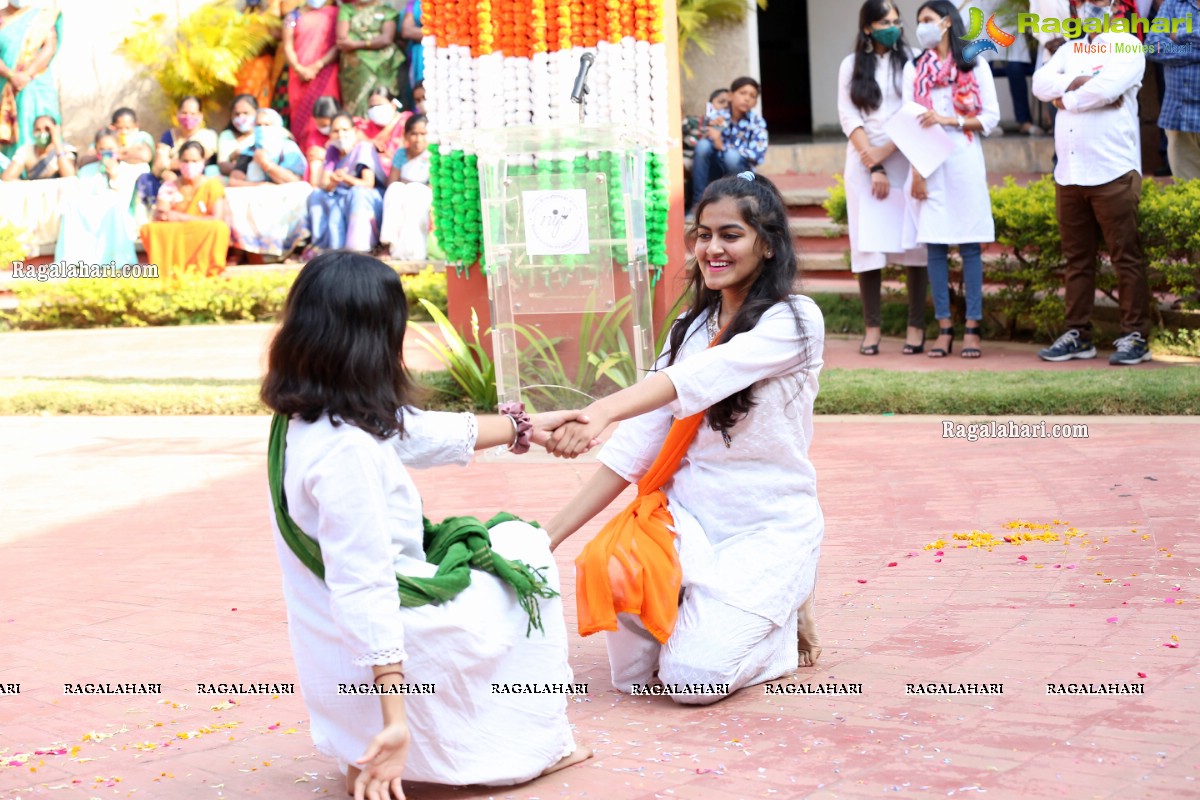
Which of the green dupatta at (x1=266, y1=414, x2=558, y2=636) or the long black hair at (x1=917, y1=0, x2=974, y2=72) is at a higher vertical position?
the long black hair at (x1=917, y1=0, x2=974, y2=72)

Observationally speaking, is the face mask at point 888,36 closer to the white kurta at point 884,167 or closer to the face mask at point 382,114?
the white kurta at point 884,167

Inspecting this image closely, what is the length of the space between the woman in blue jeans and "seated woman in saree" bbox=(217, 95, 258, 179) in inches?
212

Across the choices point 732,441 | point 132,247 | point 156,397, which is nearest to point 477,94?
point 156,397

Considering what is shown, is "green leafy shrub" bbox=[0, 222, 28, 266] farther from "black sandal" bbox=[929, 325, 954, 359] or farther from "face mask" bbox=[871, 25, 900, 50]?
"black sandal" bbox=[929, 325, 954, 359]

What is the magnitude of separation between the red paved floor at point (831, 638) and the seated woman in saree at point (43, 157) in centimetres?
915

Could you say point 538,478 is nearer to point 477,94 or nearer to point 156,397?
point 477,94

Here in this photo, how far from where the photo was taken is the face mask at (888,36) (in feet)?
29.1

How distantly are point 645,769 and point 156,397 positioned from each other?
652 cm

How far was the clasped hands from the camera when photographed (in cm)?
350

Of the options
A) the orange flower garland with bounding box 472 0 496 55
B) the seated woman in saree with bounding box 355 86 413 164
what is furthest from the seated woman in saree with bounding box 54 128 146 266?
the orange flower garland with bounding box 472 0 496 55

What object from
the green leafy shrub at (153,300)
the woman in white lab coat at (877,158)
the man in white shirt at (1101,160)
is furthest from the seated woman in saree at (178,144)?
the man in white shirt at (1101,160)

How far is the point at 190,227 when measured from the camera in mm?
Answer: 13883

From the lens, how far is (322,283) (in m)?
2.82

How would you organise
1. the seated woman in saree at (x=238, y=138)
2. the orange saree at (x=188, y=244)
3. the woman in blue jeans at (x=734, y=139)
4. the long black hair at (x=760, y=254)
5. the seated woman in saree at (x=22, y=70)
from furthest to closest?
the seated woman in saree at (x=22, y=70)
the seated woman in saree at (x=238, y=138)
the orange saree at (x=188, y=244)
the woman in blue jeans at (x=734, y=139)
the long black hair at (x=760, y=254)
